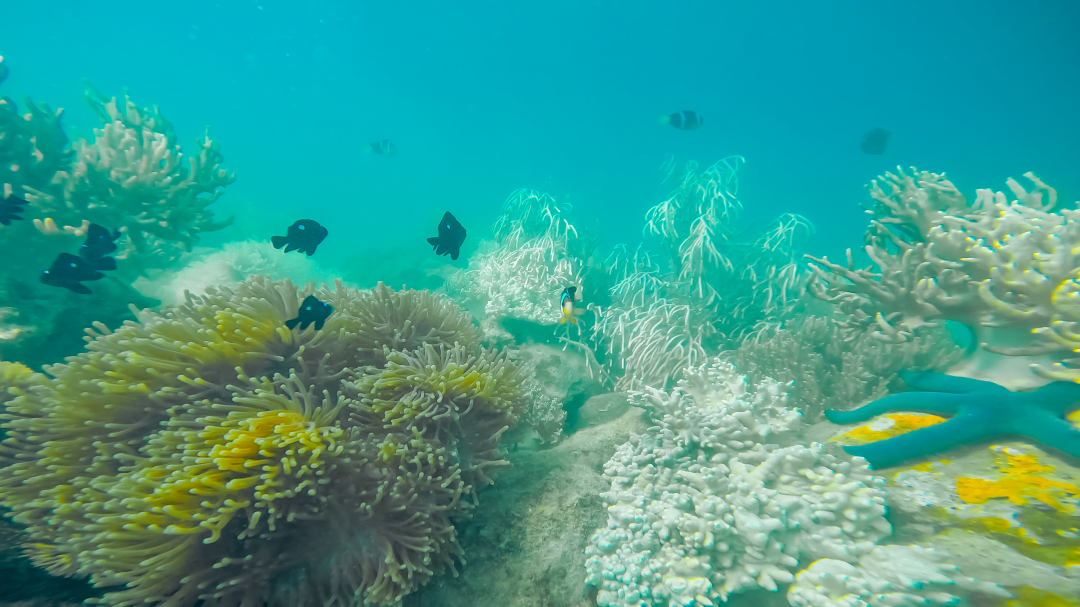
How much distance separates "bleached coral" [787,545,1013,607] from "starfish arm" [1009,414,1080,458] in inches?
50.2

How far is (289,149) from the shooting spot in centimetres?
7762

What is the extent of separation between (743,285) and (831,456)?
13.8 feet

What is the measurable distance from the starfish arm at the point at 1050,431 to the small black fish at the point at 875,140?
10817 millimetres

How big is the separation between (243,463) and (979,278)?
222 inches

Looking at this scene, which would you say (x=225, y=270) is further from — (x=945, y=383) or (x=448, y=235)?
(x=945, y=383)

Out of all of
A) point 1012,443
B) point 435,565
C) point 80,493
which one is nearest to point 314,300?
point 80,493

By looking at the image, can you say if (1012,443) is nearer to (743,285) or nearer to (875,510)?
(875,510)

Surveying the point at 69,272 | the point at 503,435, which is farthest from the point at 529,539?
the point at 69,272

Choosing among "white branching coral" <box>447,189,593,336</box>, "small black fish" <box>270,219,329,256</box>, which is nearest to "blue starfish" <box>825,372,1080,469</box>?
"white branching coral" <box>447,189,593,336</box>

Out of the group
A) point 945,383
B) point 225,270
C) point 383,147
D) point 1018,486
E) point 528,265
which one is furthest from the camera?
point 383,147

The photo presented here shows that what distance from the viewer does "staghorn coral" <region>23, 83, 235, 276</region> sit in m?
5.14

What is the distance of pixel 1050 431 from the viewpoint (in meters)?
2.65

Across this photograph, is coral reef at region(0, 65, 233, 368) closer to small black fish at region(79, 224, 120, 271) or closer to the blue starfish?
small black fish at region(79, 224, 120, 271)

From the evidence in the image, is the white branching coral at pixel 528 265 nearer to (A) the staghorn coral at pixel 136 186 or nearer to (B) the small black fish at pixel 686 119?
(B) the small black fish at pixel 686 119
